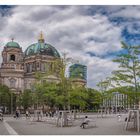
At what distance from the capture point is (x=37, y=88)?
64.3 ft

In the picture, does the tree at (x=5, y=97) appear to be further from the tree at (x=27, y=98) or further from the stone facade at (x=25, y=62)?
the stone facade at (x=25, y=62)

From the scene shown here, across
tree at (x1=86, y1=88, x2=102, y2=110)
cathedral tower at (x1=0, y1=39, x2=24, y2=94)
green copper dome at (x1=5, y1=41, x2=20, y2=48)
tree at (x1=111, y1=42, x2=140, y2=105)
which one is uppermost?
green copper dome at (x1=5, y1=41, x2=20, y2=48)

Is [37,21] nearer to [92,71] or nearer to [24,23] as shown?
[24,23]

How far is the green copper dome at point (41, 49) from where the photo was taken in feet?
47.5

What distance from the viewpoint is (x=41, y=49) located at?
15.6m

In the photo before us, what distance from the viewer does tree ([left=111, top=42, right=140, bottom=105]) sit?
13195 millimetres

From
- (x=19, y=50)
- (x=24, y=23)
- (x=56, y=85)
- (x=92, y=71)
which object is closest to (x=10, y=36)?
(x=24, y=23)

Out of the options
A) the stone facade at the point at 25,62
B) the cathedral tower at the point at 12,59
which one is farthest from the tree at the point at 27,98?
the stone facade at the point at 25,62

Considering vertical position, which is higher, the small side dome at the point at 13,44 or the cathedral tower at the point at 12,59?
the small side dome at the point at 13,44

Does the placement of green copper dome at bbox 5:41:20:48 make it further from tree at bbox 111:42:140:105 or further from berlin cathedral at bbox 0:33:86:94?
tree at bbox 111:42:140:105

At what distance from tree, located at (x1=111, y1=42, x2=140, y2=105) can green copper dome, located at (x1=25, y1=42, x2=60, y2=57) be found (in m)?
2.34

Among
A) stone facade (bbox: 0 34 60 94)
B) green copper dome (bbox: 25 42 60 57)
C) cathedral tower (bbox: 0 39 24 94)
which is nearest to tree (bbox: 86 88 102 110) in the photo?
stone facade (bbox: 0 34 60 94)

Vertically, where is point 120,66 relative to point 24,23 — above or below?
below

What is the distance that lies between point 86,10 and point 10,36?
2.46 metres
